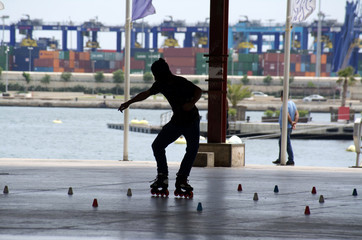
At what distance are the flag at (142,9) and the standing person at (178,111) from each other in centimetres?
938

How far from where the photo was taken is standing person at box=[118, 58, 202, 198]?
7.57 meters

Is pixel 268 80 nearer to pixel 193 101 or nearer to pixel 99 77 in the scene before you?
pixel 99 77

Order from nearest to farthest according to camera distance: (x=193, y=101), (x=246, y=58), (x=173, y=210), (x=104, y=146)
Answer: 1. (x=173, y=210)
2. (x=193, y=101)
3. (x=104, y=146)
4. (x=246, y=58)

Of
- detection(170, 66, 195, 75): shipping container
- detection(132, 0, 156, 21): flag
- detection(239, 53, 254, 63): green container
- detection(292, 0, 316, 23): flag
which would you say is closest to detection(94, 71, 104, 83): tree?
detection(170, 66, 195, 75): shipping container

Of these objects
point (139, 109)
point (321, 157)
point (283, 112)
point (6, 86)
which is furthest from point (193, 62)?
point (283, 112)

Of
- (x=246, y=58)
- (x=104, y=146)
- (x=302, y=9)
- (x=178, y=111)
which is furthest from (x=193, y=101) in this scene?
(x=246, y=58)

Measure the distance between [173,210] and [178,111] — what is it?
4.10 feet

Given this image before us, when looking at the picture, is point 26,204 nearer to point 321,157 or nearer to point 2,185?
point 2,185

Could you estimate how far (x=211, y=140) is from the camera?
1409 centimetres

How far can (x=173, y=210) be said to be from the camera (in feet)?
22.3

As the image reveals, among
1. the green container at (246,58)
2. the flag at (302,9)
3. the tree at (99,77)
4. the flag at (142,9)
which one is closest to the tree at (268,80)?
the green container at (246,58)

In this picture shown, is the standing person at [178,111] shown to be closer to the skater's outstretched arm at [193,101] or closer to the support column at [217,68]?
the skater's outstretched arm at [193,101]

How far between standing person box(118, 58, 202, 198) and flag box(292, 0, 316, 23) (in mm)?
9606

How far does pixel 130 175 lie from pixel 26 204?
4138 mm
